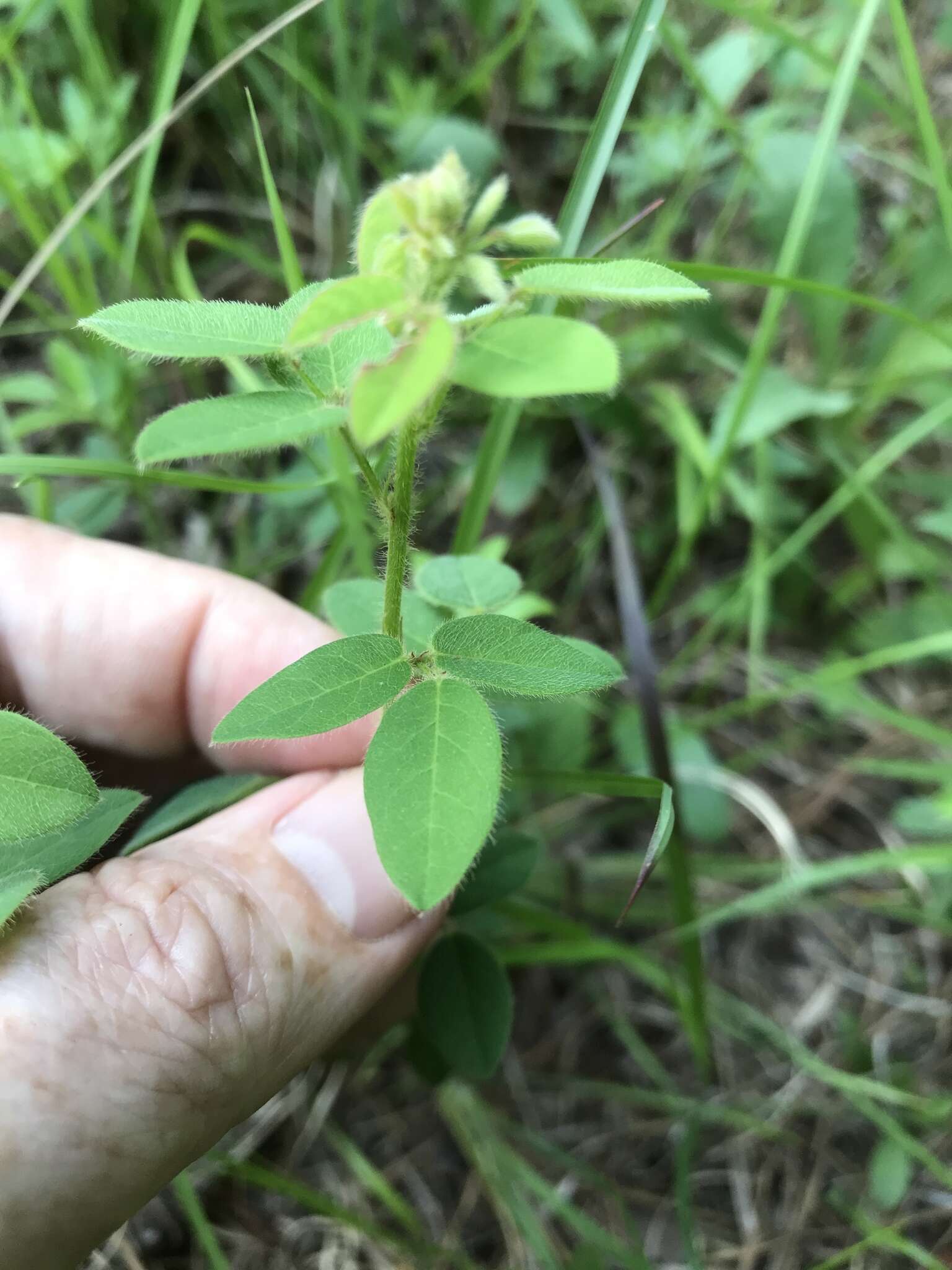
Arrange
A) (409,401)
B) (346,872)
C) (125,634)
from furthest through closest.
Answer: (125,634)
(346,872)
(409,401)

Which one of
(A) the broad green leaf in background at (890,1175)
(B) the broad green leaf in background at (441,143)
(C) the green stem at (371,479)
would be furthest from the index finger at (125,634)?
(A) the broad green leaf in background at (890,1175)

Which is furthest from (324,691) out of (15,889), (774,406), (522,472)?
(774,406)

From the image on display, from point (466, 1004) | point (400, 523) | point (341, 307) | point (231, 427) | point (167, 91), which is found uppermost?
point (167, 91)

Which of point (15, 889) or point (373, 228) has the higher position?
point (373, 228)

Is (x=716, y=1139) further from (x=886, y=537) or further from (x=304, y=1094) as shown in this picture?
(x=886, y=537)

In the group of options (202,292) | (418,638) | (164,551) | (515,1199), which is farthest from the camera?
(202,292)

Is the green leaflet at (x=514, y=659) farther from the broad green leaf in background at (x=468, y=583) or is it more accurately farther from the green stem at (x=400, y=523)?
the broad green leaf in background at (x=468, y=583)

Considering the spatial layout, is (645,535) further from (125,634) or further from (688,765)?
(125,634)

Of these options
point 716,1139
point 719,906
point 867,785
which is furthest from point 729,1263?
point 867,785

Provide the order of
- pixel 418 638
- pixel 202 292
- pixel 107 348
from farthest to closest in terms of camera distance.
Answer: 1. pixel 202 292
2. pixel 107 348
3. pixel 418 638
